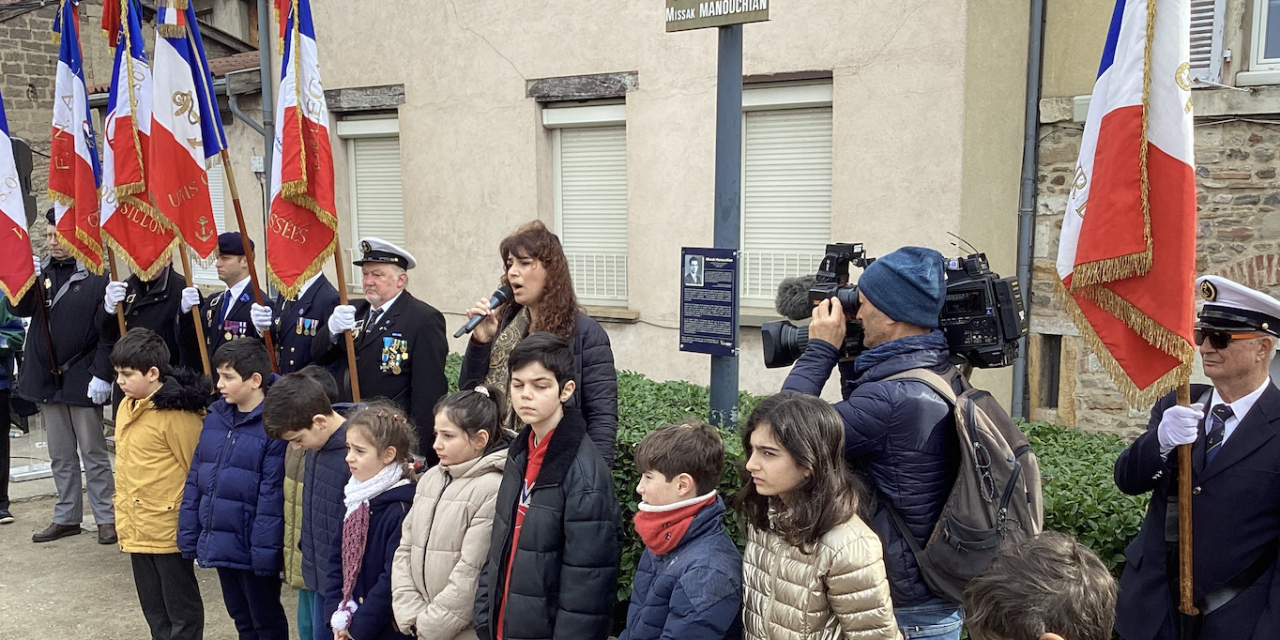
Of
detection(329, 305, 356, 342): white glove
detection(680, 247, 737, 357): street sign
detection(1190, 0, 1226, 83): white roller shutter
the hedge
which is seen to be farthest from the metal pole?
detection(1190, 0, 1226, 83): white roller shutter

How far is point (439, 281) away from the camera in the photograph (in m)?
9.88

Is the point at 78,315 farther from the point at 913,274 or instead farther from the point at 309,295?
the point at 913,274

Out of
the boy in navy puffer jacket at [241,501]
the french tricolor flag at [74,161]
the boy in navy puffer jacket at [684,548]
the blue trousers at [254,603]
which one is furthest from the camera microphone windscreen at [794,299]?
the french tricolor flag at [74,161]

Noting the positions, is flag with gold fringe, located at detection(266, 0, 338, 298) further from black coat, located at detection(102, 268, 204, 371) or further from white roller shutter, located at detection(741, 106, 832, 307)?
white roller shutter, located at detection(741, 106, 832, 307)

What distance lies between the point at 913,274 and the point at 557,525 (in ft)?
4.57

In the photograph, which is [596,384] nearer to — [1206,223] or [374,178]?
[1206,223]

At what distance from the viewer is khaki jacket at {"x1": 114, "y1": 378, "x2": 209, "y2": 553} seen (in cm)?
467

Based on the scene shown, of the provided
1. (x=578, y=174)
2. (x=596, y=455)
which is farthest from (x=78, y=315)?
(x=596, y=455)

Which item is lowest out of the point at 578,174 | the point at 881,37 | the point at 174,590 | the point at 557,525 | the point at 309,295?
the point at 174,590

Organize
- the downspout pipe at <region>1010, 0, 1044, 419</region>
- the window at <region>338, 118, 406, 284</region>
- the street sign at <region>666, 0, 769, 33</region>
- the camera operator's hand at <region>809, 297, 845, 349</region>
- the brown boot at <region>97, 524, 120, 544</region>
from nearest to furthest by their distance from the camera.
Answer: the camera operator's hand at <region>809, 297, 845, 349</region> < the street sign at <region>666, 0, 769, 33</region> < the brown boot at <region>97, 524, 120, 544</region> < the downspout pipe at <region>1010, 0, 1044, 419</region> < the window at <region>338, 118, 406, 284</region>

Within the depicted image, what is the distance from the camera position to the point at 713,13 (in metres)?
4.33

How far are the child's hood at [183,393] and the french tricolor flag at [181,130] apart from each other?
38.9 inches

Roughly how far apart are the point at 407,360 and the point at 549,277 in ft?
4.21

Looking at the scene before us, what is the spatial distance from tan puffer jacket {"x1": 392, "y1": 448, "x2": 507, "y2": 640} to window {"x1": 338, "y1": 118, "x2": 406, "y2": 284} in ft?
22.5
